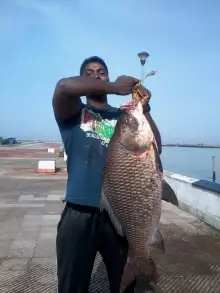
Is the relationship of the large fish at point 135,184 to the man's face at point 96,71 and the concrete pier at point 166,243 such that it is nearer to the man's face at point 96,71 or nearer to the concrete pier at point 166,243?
the concrete pier at point 166,243

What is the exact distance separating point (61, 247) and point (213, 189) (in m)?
5.56

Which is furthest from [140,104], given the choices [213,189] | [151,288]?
[213,189]

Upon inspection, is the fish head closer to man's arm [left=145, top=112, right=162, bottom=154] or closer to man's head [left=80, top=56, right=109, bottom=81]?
man's arm [left=145, top=112, right=162, bottom=154]

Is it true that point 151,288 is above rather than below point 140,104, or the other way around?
below

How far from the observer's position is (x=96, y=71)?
286 cm

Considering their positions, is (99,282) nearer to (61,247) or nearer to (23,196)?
(61,247)

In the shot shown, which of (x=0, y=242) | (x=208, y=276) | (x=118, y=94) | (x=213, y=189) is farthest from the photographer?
(x=213, y=189)

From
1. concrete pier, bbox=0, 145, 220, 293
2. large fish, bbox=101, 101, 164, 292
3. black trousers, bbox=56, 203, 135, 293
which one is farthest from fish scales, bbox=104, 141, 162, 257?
black trousers, bbox=56, 203, 135, 293

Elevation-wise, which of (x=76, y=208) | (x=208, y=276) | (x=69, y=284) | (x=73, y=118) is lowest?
(x=208, y=276)

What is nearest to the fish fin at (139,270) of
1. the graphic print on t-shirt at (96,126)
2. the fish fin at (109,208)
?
the fish fin at (109,208)

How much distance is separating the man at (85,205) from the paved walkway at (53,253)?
1877 mm

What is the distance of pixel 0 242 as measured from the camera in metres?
6.63

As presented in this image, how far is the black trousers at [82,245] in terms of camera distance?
2.83m

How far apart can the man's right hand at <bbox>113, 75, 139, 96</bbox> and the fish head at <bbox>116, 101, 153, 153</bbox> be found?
0.53ft
